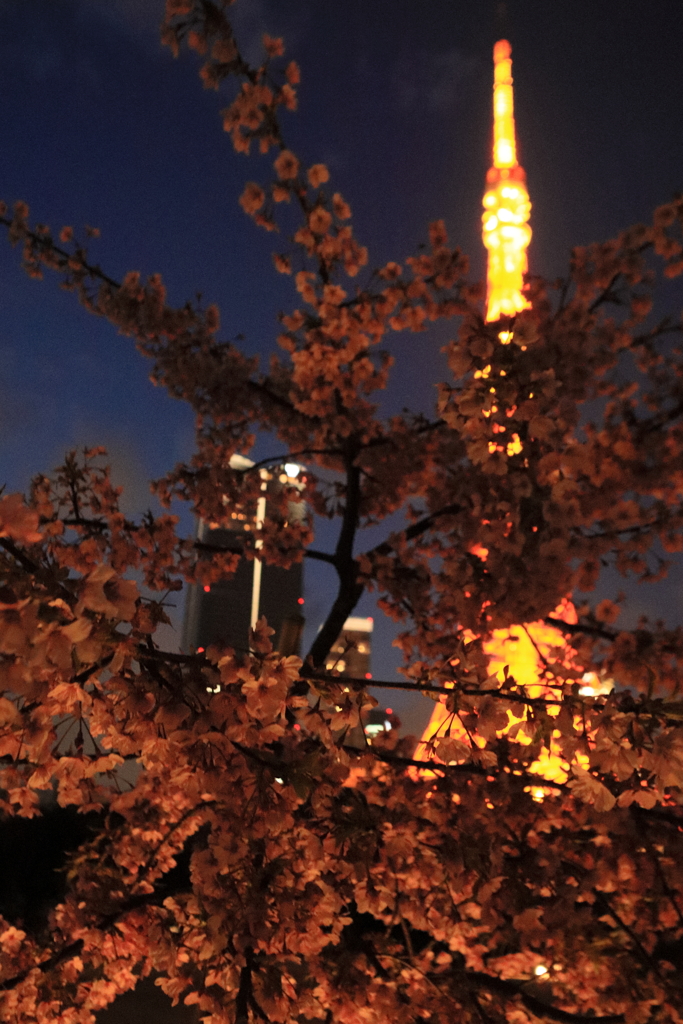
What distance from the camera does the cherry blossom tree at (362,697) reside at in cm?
175

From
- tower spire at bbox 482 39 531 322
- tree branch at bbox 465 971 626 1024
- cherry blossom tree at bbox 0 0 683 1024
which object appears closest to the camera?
cherry blossom tree at bbox 0 0 683 1024

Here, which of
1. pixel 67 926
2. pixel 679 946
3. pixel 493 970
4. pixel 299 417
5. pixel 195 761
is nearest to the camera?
pixel 195 761

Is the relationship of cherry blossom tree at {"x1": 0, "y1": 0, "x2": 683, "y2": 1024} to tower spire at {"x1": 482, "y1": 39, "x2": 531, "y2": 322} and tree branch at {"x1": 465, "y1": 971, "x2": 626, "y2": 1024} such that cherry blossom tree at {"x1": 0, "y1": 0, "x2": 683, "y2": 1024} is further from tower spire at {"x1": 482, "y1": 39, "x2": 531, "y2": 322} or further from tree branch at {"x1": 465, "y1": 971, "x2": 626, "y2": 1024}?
tower spire at {"x1": 482, "y1": 39, "x2": 531, "y2": 322}

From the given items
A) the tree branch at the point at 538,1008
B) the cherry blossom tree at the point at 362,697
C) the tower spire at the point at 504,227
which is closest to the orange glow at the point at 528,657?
the cherry blossom tree at the point at 362,697

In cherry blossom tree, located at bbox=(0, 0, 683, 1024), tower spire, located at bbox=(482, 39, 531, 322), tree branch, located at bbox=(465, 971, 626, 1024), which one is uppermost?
tower spire, located at bbox=(482, 39, 531, 322)

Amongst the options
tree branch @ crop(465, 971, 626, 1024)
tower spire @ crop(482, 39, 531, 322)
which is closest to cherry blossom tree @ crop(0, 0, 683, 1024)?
tree branch @ crop(465, 971, 626, 1024)

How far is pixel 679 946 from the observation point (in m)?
8.16

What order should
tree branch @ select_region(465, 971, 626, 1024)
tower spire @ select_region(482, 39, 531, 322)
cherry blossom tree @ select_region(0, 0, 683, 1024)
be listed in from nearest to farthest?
cherry blossom tree @ select_region(0, 0, 683, 1024), tree branch @ select_region(465, 971, 626, 1024), tower spire @ select_region(482, 39, 531, 322)

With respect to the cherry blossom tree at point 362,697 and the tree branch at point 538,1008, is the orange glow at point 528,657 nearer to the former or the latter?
the cherry blossom tree at point 362,697

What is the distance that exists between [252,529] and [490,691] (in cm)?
473

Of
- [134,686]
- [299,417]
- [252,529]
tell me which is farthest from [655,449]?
[134,686]

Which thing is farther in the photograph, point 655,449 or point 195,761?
point 655,449

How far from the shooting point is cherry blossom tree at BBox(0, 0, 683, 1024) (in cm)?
175

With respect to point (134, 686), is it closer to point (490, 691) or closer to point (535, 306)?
point (490, 691)
